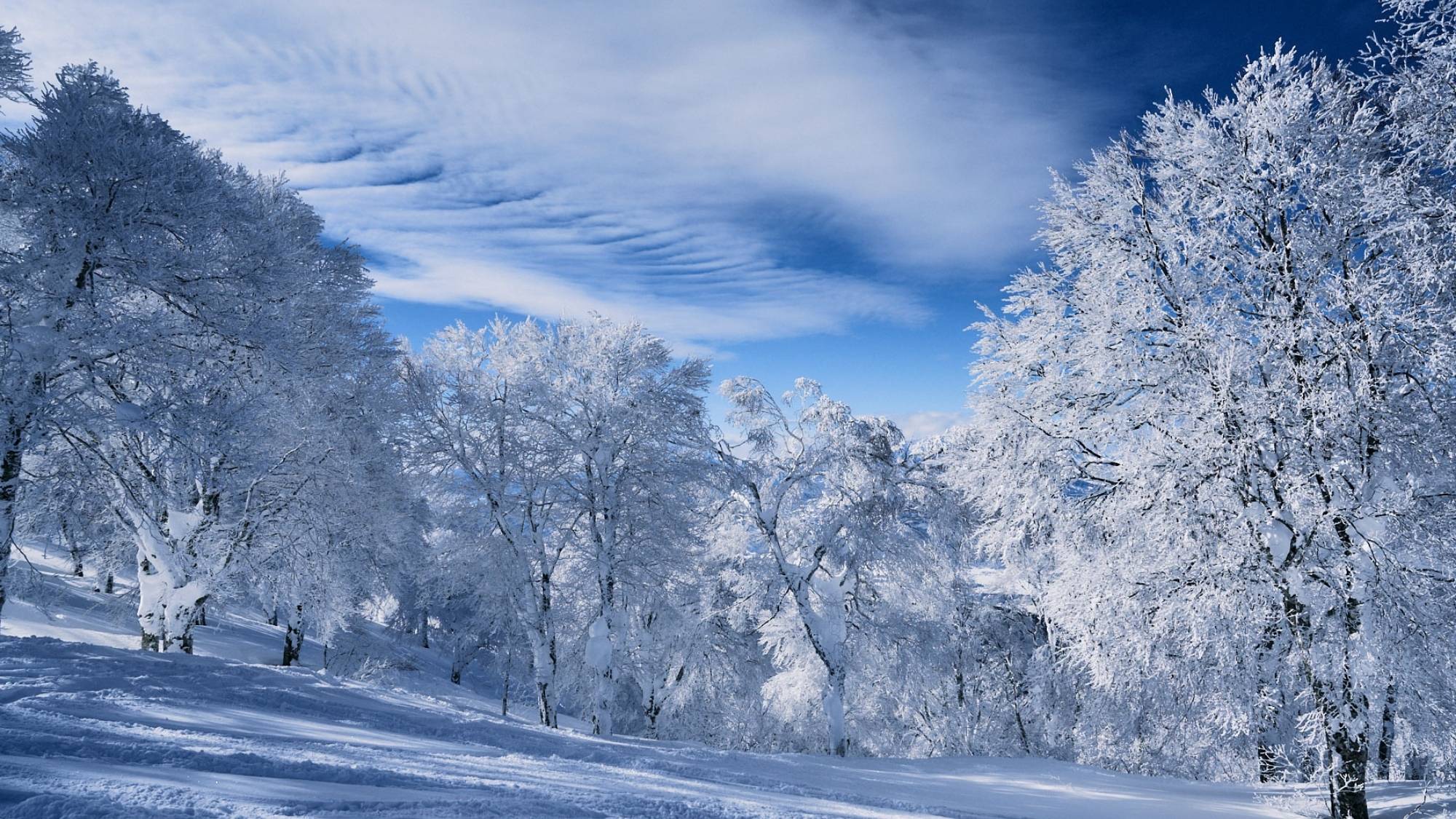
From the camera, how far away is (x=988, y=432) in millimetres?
9883

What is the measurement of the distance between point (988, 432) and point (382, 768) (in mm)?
8568

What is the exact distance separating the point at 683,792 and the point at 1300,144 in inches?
405

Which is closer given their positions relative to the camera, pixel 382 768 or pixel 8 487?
pixel 382 768

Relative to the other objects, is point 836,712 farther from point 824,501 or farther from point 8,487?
point 8,487

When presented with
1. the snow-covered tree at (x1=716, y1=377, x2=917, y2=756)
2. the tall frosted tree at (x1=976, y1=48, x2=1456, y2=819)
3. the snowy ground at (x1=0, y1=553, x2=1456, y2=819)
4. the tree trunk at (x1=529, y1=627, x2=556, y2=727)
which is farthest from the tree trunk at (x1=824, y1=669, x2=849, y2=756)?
the tall frosted tree at (x1=976, y1=48, x2=1456, y2=819)

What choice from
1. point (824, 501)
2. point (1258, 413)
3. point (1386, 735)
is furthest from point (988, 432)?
point (1386, 735)

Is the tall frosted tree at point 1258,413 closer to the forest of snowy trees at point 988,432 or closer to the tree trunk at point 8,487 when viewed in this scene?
the forest of snowy trees at point 988,432

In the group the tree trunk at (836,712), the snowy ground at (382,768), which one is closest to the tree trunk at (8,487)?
the snowy ground at (382,768)

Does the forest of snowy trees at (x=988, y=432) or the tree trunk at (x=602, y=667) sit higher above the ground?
the forest of snowy trees at (x=988, y=432)

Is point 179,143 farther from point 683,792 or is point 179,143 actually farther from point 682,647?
point 682,647

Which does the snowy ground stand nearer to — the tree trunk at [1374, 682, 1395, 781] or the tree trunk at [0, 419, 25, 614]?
the tree trunk at [1374, 682, 1395, 781]

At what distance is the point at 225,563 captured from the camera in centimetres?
1230

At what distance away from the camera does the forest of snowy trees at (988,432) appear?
24.5ft

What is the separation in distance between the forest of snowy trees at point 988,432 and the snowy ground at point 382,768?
182 centimetres
